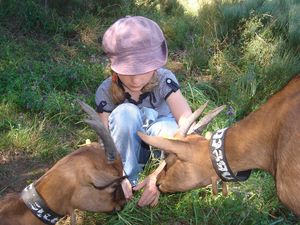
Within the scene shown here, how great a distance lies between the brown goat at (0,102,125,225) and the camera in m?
3.52

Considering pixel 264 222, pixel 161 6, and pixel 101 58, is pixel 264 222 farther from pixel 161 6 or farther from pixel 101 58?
pixel 161 6

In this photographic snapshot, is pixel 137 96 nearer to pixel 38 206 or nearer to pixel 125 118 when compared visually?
pixel 125 118

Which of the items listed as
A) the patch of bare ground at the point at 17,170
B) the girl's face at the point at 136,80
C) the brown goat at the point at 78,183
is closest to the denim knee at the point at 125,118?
the girl's face at the point at 136,80

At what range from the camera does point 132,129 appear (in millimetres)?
4441

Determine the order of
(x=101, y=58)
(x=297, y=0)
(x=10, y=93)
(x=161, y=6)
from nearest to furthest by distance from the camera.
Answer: (x=10, y=93), (x=101, y=58), (x=297, y=0), (x=161, y=6)

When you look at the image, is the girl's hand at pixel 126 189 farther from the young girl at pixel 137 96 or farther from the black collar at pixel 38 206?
the black collar at pixel 38 206

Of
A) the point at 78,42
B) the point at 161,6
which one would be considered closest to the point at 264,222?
the point at 78,42

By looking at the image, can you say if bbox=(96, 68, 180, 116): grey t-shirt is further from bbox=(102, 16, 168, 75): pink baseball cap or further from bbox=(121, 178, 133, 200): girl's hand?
bbox=(121, 178, 133, 200): girl's hand

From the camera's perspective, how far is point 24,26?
7.66 m

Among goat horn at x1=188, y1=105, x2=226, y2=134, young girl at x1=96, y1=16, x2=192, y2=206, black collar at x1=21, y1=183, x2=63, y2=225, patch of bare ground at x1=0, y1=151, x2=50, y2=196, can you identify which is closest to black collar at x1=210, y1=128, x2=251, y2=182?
goat horn at x1=188, y1=105, x2=226, y2=134

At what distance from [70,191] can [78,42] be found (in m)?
4.41

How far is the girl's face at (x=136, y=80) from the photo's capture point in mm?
4332

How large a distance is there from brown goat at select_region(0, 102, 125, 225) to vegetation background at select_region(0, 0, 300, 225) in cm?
68

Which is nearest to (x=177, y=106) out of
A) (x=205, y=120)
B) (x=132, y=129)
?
(x=132, y=129)
